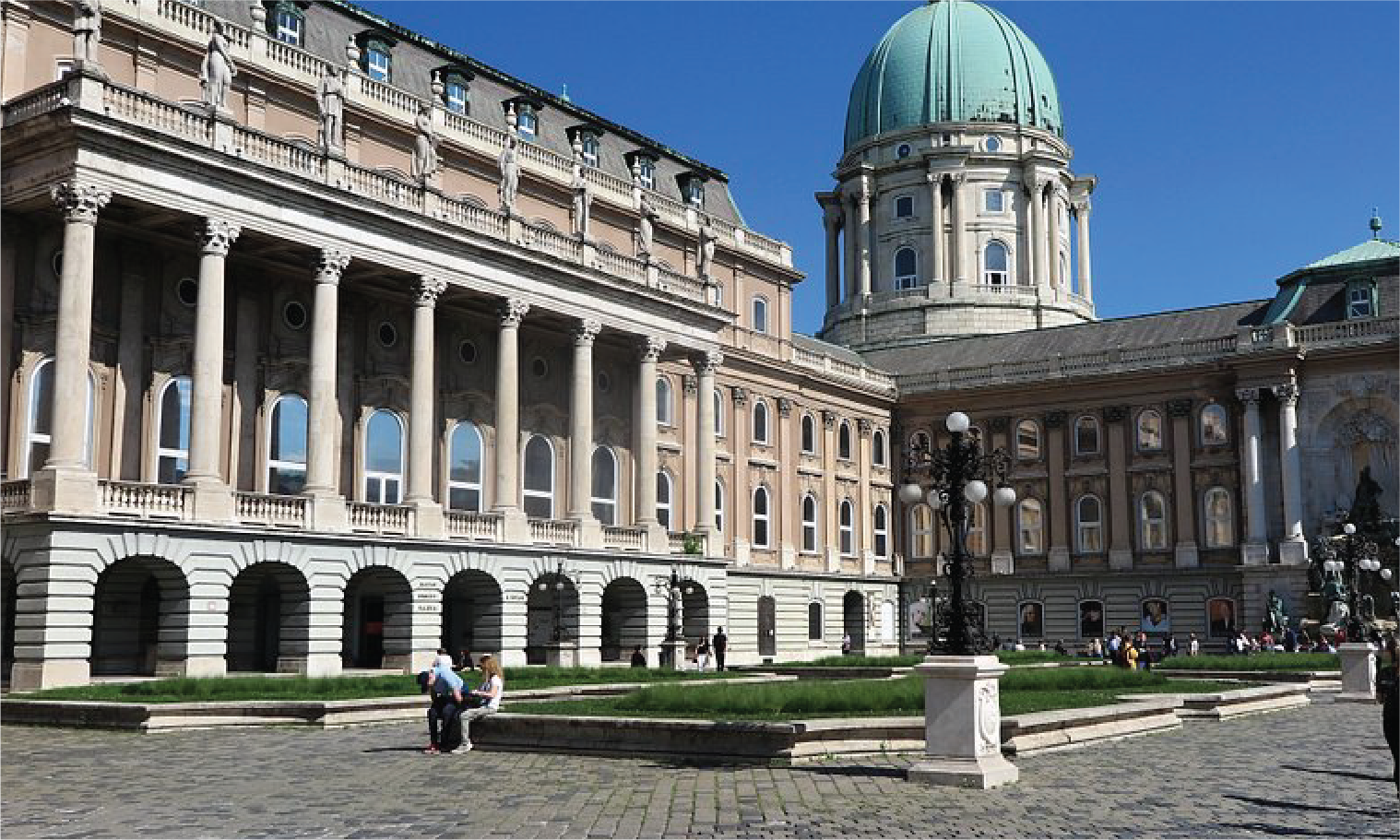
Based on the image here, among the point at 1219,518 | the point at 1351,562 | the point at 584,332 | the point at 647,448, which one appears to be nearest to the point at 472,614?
the point at 647,448

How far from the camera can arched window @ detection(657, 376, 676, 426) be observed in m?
61.4

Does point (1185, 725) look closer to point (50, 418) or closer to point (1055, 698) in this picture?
point (1055, 698)

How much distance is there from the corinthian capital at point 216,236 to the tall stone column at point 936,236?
60.2 metres

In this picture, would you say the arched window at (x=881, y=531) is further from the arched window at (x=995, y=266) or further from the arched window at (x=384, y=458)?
the arched window at (x=384, y=458)

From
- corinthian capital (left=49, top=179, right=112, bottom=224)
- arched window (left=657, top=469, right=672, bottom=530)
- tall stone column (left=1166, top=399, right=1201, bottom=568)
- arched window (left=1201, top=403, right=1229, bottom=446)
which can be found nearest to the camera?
corinthian capital (left=49, top=179, right=112, bottom=224)

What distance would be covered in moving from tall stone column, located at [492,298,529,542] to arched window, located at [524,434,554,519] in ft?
12.4

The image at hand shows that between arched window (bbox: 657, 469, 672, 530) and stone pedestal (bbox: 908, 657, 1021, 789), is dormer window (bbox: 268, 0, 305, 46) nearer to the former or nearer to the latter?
arched window (bbox: 657, 469, 672, 530)

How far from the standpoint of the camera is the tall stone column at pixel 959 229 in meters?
93.3

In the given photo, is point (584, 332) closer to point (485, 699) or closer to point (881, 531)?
point (485, 699)

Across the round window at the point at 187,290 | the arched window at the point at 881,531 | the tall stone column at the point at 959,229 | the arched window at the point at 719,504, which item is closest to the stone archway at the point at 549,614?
the round window at the point at 187,290

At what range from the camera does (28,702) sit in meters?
28.5

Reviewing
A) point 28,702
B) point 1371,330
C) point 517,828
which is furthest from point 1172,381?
point 517,828

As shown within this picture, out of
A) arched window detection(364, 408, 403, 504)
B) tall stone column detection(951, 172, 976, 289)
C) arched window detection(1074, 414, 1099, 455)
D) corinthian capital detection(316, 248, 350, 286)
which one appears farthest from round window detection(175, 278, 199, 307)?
tall stone column detection(951, 172, 976, 289)

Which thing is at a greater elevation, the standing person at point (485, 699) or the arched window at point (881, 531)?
the arched window at point (881, 531)
